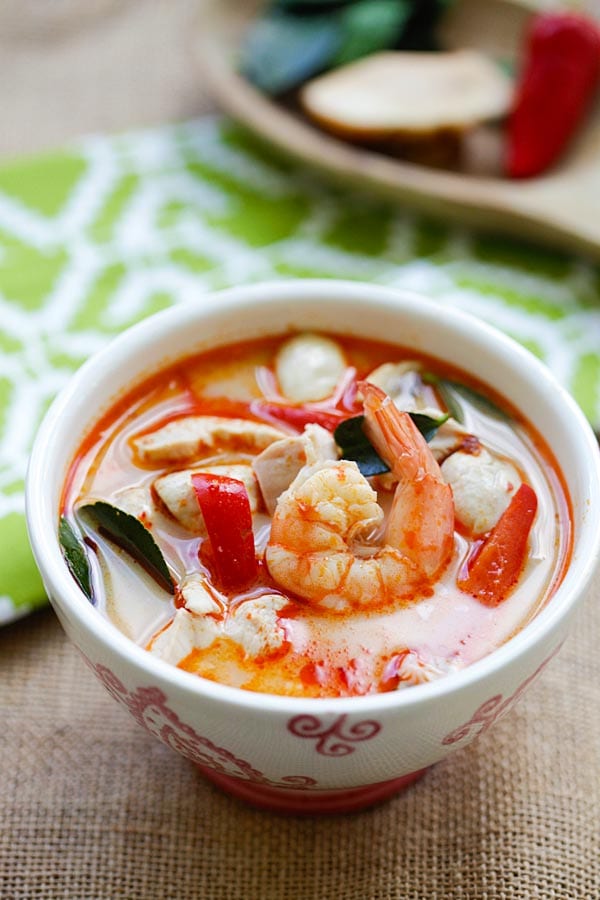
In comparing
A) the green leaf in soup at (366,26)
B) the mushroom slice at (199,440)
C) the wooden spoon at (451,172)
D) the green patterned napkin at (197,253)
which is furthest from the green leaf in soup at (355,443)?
the green leaf in soup at (366,26)

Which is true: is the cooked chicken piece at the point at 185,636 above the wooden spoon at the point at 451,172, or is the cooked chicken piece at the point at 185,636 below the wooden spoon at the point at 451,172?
below

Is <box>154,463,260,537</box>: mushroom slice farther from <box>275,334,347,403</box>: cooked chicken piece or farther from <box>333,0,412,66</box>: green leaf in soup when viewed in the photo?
<box>333,0,412,66</box>: green leaf in soup

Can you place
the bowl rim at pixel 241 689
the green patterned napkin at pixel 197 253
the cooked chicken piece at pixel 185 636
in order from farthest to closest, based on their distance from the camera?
the green patterned napkin at pixel 197 253, the cooked chicken piece at pixel 185 636, the bowl rim at pixel 241 689

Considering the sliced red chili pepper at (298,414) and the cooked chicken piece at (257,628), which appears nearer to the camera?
the cooked chicken piece at (257,628)

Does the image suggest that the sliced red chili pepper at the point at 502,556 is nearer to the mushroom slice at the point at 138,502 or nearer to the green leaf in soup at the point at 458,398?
the green leaf in soup at the point at 458,398

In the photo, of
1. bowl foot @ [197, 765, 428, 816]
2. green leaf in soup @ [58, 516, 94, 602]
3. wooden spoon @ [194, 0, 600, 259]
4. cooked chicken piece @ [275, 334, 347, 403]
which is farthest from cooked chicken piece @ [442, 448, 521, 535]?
wooden spoon @ [194, 0, 600, 259]

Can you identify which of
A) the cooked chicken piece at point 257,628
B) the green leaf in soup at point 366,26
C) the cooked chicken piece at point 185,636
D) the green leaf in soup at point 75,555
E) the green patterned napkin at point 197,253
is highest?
the green leaf in soup at point 366,26

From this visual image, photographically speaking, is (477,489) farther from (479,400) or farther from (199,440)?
(199,440)

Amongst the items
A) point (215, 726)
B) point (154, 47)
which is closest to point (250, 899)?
point (215, 726)
